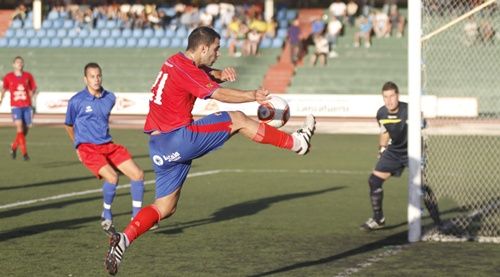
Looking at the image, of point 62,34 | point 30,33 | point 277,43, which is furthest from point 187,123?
point 30,33

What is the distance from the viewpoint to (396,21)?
45125mm

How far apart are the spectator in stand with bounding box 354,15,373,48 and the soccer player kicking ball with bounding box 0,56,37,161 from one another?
2261 cm

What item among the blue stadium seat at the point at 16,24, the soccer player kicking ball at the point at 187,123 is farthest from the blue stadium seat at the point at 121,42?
the soccer player kicking ball at the point at 187,123

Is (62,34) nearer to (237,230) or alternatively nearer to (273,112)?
(237,230)

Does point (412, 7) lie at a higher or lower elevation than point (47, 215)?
higher

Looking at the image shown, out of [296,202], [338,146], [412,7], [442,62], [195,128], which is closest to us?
[195,128]

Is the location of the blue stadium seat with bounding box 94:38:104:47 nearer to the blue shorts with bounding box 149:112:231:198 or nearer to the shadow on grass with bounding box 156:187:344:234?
the shadow on grass with bounding box 156:187:344:234

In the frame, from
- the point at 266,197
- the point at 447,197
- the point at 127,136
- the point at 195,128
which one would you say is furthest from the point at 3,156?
the point at 195,128

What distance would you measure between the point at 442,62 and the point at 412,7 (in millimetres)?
29613

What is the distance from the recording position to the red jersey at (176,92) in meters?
8.98

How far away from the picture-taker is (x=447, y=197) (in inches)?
680

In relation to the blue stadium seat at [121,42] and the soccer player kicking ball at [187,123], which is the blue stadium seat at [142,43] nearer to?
the blue stadium seat at [121,42]

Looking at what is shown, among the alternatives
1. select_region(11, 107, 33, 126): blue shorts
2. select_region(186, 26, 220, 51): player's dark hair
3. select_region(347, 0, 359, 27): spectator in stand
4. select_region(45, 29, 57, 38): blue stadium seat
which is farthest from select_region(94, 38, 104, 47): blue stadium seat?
select_region(186, 26, 220, 51): player's dark hair

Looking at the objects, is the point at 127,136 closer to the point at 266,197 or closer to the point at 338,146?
the point at 338,146
